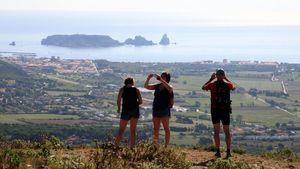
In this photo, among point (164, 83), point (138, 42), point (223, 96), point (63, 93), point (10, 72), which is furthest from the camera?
point (138, 42)

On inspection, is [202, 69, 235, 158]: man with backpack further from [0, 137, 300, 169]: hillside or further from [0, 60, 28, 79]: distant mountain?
[0, 60, 28, 79]: distant mountain

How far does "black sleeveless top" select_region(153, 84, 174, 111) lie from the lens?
28.2 feet

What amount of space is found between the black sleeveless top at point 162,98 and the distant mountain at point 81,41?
119 meters

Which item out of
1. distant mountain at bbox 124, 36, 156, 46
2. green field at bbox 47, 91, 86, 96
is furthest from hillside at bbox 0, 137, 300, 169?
distant mountain at bbox 124, 36, 156, 46

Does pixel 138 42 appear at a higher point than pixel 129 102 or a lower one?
higher

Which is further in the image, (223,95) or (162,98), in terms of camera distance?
(162,98)

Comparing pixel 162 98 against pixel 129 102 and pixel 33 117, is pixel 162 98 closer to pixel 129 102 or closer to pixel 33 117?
pixel 129 102

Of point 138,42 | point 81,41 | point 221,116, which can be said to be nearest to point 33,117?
point 221,116

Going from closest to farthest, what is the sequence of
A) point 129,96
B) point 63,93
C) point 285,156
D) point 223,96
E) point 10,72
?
point 223,96, point 129,96, point 285,156, point 63,93, point 10,72

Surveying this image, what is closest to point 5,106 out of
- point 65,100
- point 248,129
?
point 65,100

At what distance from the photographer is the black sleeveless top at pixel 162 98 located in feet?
28.2

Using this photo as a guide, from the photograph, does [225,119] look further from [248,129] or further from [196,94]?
[196,94]

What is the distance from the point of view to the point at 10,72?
6025 centimetres

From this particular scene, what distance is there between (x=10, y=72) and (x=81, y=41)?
222ft
